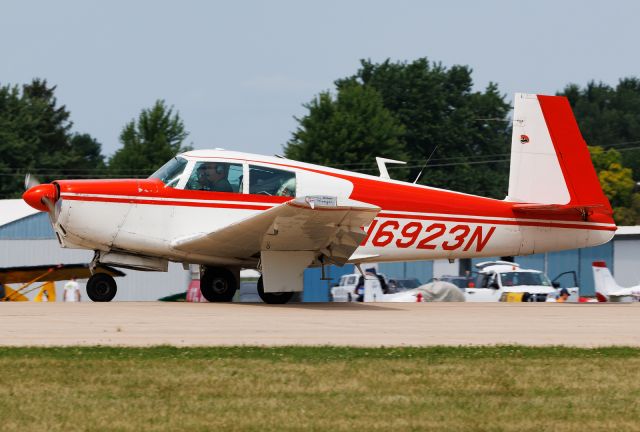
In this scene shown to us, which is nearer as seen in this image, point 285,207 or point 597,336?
point 597,336

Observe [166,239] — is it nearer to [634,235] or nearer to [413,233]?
[413,233]

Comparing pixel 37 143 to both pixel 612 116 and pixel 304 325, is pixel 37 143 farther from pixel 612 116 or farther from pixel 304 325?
pixel 304 325

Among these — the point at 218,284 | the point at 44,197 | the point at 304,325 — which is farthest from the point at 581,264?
the point at 304,325

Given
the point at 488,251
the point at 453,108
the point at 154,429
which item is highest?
the point at 453,108

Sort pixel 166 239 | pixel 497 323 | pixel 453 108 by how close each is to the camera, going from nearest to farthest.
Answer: pixel 497 323
pixel 166 239
pixel 453 108

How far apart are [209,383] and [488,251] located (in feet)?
33.2

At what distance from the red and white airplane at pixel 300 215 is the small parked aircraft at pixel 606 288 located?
11.4 m

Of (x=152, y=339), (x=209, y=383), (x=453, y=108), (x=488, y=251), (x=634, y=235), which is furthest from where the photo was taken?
(x=453, y=108)

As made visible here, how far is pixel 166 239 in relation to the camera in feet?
53.8

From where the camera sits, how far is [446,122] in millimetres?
84125

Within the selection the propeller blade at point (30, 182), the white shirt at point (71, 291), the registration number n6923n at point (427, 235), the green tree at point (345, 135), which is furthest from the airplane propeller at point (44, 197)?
the green tree at point (345, 135)

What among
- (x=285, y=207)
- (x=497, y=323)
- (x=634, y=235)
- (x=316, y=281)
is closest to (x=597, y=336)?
(x=497, y=323)

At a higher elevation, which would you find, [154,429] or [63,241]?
[63,241]

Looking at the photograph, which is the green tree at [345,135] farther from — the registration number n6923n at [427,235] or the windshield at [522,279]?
the registration number n6923n at [427,235]
